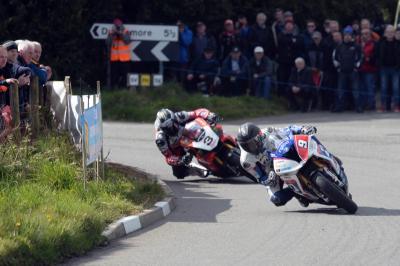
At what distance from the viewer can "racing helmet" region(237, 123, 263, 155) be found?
44.6 feet

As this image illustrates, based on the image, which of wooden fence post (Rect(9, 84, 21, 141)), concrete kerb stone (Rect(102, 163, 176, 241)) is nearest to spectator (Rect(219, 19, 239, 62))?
concrete kerb stone (Rect(102, 163, 176, 241))

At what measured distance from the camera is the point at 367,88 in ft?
89.4

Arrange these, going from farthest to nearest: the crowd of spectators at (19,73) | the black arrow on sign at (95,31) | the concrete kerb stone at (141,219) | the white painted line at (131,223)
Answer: the black arrow on sign at (95,31)
the crowd of spectators at (19,73)
the white painted line at (131,223)
the concrete kerb stone at (141,219)

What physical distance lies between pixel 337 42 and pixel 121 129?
20.7 ft

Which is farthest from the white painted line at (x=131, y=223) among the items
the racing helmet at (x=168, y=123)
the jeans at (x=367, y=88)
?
the jeans at (x=367, y=88)

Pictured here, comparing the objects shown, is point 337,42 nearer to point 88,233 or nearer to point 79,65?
point 79,65

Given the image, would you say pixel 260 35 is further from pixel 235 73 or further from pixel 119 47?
pixel 119 47

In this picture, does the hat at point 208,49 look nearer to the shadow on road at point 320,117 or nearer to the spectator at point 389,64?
the shadow on road at point 320,117

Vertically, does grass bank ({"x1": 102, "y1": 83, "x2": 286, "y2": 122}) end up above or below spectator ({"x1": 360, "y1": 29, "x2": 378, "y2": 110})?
below

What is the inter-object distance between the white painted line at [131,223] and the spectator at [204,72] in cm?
1520

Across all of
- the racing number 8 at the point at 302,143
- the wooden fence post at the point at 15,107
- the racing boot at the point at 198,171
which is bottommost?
the racing boot at the point at 198,171

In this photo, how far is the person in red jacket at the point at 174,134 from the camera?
55.7 ft

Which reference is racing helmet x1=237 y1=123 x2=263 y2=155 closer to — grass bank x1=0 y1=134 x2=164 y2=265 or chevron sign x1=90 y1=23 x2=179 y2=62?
grass bank x1=0 y1=134 x2=164 y2=265

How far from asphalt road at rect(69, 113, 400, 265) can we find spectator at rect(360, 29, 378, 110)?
764 centimetres
